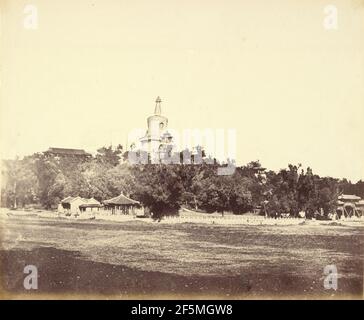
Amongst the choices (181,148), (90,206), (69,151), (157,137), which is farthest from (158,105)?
(90,206)

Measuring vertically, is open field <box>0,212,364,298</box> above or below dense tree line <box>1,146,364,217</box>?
below

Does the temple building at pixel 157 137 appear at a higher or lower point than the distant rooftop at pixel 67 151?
higher

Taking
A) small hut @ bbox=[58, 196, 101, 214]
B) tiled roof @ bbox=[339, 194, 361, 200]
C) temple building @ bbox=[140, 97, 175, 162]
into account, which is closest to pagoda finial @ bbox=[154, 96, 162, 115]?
temple building @ bbox=[140, 97, 175, 162]

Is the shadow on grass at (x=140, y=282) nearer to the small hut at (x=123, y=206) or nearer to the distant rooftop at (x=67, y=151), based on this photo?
the small hut at (x=123, y=206)

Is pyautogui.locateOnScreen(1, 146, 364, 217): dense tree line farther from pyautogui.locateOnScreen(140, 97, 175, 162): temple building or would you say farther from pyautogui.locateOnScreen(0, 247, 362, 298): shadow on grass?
pyautogui.locateOnScreen(0, 247, 362, 298): shadow on grass

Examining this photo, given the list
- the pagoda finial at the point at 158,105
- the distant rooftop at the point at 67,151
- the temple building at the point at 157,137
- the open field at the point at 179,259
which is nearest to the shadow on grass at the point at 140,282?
the open field at the point at 179,259

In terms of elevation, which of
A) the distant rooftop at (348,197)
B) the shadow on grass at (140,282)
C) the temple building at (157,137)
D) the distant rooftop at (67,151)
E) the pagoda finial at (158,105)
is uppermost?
the pagoda finial at (158,105)

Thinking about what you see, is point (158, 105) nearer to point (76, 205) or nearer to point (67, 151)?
point (67, 151)
